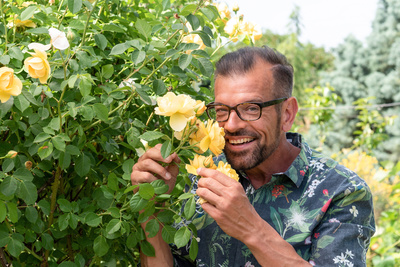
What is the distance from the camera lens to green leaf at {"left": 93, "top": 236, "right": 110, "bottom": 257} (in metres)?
1.31

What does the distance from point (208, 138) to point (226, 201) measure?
0.18m

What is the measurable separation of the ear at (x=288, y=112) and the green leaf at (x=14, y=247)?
3.37 feet

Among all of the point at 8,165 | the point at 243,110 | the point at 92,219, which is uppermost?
the point at 243,110

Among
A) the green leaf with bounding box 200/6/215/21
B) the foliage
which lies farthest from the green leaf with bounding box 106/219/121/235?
the foliage

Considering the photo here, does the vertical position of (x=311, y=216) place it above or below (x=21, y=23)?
below

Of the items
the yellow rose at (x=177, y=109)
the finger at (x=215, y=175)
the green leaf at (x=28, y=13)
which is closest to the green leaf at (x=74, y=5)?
the green leaf at (x=28, y=13)

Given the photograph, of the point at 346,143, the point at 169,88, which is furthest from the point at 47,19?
the point at 346,143

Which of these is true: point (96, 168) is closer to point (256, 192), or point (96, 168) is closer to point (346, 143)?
point (256, 192)

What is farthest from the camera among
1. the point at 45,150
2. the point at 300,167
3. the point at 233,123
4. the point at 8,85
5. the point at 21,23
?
the point at 300,167

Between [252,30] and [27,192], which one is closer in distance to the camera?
[27,192]

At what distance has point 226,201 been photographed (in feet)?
4.03

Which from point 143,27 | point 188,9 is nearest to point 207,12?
point 188,9

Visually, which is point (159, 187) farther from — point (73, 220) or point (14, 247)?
point (14, 247)

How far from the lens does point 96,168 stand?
58.9 inches
